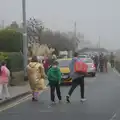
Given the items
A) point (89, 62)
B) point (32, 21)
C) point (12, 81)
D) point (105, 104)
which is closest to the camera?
point (105, 104)

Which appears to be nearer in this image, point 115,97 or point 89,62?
point 115,97

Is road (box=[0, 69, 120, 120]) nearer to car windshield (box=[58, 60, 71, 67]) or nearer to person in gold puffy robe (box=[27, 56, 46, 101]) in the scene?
person in gold puffy robe (box=[27, 56, 46, 101])

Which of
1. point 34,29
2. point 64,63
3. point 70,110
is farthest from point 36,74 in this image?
point 34,29

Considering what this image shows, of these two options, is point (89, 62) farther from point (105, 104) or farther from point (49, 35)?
point (49, 35)

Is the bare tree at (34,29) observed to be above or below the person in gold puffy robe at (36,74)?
above

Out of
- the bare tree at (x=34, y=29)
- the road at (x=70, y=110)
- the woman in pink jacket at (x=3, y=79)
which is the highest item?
the bare tree at (x=34, y=29)

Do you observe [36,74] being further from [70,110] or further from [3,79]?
[70,110]

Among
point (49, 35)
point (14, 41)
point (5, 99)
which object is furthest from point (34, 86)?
point (49, 35)

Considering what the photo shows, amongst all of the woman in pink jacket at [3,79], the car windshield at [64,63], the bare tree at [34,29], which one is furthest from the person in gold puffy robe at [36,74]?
the bare tree at [34,29]

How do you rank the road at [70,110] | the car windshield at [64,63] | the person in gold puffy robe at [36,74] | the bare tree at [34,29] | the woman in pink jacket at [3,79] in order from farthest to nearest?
the bare tree at [34,29] < the car windshield at [64,63] < the woman in pink jacket at [3,79] < the person in gold puffy robe at [36,74] < the road at [70,110]

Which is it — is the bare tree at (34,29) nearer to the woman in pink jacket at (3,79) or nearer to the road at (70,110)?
the woman in pink jacket at (3,79)

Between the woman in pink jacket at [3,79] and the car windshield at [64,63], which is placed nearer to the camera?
the woman in pink jacket at [3,79]

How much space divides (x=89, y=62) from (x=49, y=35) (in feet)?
159

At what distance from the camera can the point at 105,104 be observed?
1373 cm
